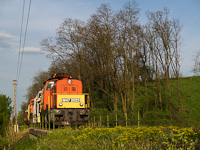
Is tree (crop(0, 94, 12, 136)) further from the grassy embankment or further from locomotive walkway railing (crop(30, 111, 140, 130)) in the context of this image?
the grassy embankment

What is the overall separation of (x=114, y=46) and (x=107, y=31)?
204 centimetres

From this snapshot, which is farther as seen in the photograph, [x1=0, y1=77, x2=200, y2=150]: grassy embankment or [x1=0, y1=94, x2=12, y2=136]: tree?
[x1=0, y1=94, x2=12, y2=136]: tree

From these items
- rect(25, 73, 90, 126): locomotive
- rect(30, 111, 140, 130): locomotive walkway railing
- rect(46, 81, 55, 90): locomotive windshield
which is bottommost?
rect(30, 111, 140, 130): locomotive walkway railing

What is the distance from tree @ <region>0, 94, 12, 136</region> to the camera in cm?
2991

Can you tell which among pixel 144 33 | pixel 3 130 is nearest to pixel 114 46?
pixel 144 33

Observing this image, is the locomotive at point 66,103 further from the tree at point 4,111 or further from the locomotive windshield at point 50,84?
the tree at point 4,111

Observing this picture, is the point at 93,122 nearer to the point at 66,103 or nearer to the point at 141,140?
the point at 66,103

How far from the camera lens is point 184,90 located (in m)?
48.8

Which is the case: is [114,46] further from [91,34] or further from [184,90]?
[184,90]

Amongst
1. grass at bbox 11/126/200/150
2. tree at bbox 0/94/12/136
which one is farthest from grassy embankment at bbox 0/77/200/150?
tree at bbox 0/94/12/136

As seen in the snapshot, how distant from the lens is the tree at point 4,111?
98.1 feet

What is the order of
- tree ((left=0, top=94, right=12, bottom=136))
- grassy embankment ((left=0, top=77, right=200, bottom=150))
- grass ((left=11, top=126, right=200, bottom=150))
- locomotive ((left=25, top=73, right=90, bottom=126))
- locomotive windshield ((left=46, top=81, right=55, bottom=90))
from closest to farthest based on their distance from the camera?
grass ((left=11, top=126, right=200, bottom=150)) → grassy embankment ((left=0, top=77, right=200, bottom=150)) → locomotive ((left=25, top=73, right=90, bottom=126)) → locomotive windshield ((left=46, top=81, right=55, bottom=90)) → tree ((left=0, top=94, right=12, bottom=136))

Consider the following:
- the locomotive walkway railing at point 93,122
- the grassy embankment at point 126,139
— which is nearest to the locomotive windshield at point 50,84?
the locomotive walkway railing at point 93,122

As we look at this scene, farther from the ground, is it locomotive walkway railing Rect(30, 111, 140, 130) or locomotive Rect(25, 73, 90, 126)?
locomotive Rect(25, 73, 90, 126)
